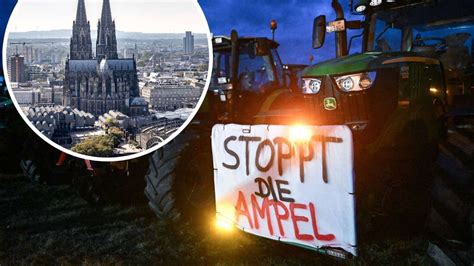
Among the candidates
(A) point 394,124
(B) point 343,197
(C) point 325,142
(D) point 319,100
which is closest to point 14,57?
(C) point 325,142

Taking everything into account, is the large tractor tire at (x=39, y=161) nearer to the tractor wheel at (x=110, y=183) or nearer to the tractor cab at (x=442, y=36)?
the tractor wheel at (x=110, y=183)

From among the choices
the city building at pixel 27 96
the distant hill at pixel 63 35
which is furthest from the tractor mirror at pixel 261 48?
the city building at pixel 27 96

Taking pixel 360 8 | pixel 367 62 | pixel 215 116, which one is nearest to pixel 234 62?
pixel 215 116

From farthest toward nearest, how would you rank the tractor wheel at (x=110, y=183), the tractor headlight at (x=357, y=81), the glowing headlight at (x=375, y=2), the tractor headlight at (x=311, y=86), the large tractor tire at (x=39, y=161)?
1. the large tractor tire at (x=39, y=161)
2. the tractor wheel at (x=110, y=183)
3. the glowing headlight at (x=375, y=2)
4. the tractor headlight at (x=311, y=86)
5. the tractor headlight at (x=357, y=81)

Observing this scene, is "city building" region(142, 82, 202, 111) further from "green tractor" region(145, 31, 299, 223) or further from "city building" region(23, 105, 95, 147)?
"green tractor" region(145, 31, 299, 223)

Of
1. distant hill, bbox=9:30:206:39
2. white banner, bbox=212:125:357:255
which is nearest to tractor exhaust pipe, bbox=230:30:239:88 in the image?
white banner, bbox=212:125:357:255

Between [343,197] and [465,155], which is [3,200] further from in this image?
[465,155]
